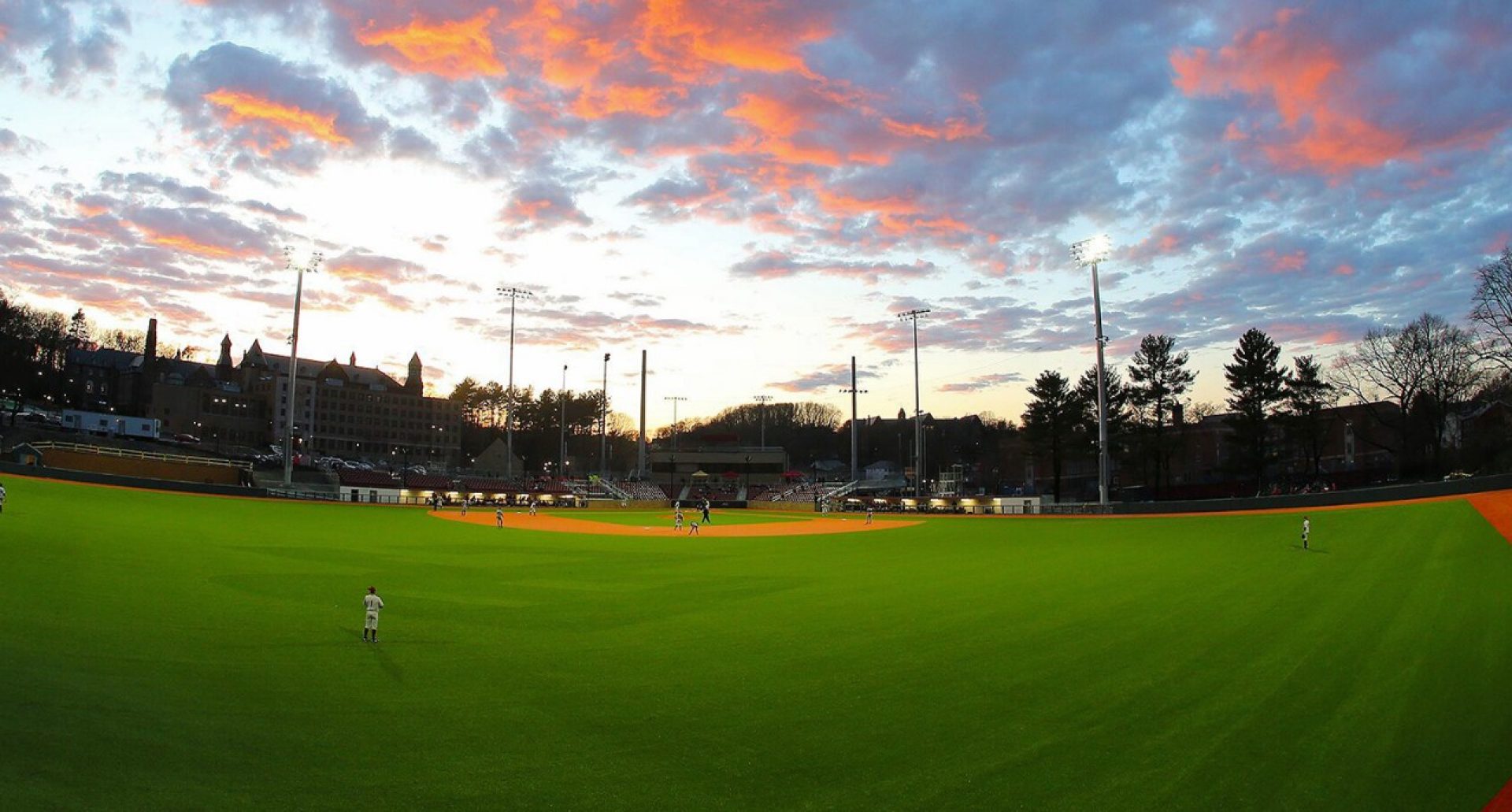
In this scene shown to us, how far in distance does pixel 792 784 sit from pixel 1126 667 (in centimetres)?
647

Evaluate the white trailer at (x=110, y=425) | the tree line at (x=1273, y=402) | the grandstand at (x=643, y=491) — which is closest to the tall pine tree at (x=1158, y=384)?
the tree line at (x=1273, y=402)

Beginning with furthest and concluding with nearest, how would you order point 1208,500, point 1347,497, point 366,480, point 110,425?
point 110,425 < point 366,480 < point 1208,500 < point 1347,497

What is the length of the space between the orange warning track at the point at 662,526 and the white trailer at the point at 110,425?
2512 inches

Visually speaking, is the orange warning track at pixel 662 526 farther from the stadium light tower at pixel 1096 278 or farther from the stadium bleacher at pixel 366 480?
the stadium bleacher at pixel 366 480

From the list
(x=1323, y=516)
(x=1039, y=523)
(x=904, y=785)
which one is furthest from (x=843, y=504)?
(x=904, y=785)

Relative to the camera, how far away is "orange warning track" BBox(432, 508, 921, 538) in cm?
4006

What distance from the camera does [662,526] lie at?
151ft

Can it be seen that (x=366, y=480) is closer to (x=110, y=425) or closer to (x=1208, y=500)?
(x=110, y=425)

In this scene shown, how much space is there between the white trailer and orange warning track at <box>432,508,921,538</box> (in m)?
63.8

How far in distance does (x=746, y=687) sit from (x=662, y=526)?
117 ft

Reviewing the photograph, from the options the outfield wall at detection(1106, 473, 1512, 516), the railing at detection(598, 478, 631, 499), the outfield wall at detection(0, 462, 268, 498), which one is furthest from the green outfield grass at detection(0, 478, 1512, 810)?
the railing at detection(598, 478, 631, 499)

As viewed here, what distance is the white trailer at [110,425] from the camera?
90.2 meters

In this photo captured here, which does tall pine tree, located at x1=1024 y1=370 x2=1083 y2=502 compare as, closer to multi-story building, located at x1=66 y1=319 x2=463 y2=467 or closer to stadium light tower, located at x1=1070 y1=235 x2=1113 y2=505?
stadium light tower, located at x1=1070 y1=235 x2=1113 y2=505

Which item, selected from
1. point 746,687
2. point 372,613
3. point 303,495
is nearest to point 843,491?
point 303,495
